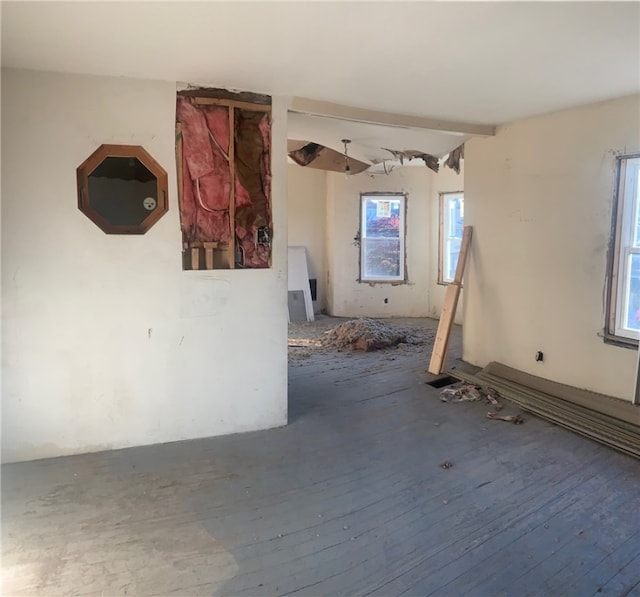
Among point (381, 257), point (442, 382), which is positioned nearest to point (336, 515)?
point (442, 382)

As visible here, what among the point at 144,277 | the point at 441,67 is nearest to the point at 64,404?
the point at 144,277

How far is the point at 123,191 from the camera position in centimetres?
314

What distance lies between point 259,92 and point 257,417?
7.48 feet

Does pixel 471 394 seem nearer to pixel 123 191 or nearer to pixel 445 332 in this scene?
pixel 445 332

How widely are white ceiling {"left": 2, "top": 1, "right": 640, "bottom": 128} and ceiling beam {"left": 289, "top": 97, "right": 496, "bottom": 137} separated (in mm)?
100

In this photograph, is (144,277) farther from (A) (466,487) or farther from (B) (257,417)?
(A) (466,487)

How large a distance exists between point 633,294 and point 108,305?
3.70 m

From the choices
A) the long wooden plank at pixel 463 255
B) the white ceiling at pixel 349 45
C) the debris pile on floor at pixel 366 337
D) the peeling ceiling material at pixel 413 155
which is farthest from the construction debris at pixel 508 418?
the peeling ceiling material at pixel 413 155

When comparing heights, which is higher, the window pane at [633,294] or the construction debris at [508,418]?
the window pane at [633,294]

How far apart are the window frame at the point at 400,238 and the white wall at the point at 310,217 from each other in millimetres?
664

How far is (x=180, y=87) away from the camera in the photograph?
10.4 ft

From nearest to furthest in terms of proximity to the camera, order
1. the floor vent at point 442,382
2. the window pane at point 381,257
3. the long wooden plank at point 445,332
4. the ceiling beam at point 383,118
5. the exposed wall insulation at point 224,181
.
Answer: the exposed wall insulation at point 224,181 < the ceiling beam at point 383,118 < the floor vent at point 442,382 < the long wooden plank at point 445,332 < the window pane at point 381,257

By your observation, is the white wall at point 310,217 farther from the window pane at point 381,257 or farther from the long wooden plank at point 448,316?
the long wooden plank at point 448,316

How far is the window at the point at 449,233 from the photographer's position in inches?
307
